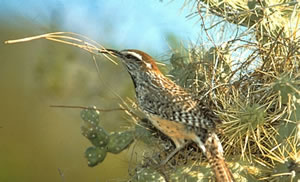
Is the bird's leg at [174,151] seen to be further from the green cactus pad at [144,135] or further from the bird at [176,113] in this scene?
the green cactus pad at [144,135]

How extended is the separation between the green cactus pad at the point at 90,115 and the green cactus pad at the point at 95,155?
3.8 inches

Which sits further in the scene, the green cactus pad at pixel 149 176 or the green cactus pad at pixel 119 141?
the green cactus pad at pixel 119 141

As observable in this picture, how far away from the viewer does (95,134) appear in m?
2.38

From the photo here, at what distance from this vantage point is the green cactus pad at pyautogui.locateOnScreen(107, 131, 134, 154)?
2350mm

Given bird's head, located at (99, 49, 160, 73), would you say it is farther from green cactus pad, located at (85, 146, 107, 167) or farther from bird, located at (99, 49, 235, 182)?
green cactus pad, located at (85, 146, 107, 167)

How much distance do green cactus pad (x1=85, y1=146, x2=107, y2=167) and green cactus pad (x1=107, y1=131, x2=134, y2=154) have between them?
26mm

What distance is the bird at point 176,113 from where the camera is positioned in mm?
2145

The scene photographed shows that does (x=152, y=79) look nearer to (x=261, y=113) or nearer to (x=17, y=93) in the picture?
(x=261, y=113)

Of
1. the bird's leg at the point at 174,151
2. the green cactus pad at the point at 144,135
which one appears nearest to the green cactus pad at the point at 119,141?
the green cactus pad at the point at 144,135

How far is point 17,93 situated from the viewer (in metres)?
3.22

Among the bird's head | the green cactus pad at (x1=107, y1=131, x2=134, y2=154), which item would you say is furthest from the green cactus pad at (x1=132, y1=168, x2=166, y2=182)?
the bird's head

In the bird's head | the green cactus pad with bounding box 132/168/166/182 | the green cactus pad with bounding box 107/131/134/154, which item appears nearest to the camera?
the green cactus pad with bounding box 132/168/166/182

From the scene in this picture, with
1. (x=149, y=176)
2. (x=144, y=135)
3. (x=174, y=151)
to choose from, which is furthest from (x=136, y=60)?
(x=149, y=176)

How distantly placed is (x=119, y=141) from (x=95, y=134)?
0.09 metres
